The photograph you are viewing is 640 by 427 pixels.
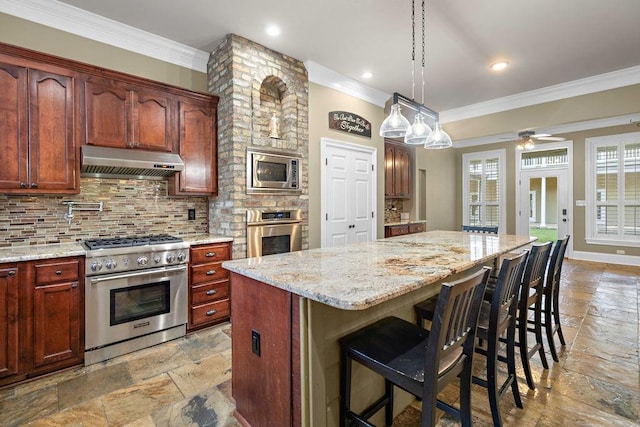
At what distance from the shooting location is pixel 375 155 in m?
4.86

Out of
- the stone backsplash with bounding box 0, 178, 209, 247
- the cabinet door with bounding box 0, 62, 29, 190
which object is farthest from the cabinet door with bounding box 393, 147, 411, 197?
the cabinet door with bounding box 0, 62, 29, 190

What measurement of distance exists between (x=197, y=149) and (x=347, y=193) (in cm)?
209

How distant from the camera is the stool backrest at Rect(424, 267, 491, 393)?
113cm

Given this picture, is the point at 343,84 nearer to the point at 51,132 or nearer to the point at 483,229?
the point at 483,229

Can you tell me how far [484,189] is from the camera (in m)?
7.81

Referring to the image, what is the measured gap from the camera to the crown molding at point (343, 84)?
3.95 m

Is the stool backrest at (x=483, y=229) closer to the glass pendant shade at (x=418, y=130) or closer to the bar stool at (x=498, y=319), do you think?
the glass pendant shade at (x=418, y=130)

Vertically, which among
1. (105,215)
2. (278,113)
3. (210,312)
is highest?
(278,113)

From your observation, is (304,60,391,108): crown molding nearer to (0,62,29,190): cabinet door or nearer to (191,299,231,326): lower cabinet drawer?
(0,62,29,190): cabinet door

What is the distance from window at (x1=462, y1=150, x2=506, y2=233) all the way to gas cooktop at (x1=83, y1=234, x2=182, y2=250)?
23.9 ft

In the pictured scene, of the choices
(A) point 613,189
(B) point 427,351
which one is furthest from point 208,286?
(A) point 613,189

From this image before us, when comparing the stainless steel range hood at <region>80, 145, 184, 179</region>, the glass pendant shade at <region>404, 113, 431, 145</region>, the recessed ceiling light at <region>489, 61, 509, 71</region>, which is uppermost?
the recessed ceiling light at <region>489, 61, 509, 71</region>

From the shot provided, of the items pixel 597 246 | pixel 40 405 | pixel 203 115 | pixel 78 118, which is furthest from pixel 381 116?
pixel 597 246

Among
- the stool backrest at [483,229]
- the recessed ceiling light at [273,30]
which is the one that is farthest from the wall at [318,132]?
the stool backrest at [483,229]
